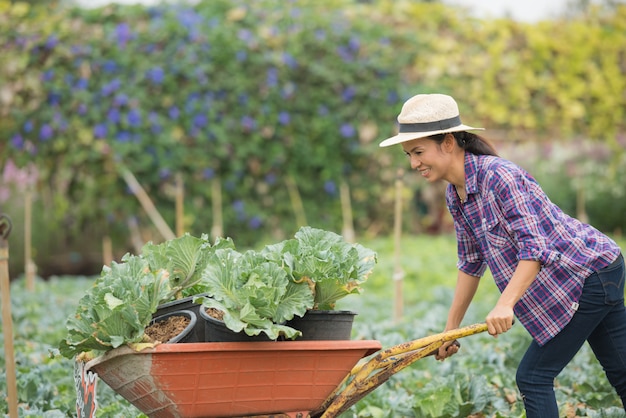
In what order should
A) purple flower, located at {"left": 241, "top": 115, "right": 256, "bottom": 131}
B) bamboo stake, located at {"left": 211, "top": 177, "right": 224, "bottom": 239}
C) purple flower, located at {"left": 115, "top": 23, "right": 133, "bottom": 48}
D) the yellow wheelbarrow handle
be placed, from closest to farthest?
the yellow wheelbarrow handle, purple flower, located at {"left": 115, "top": 23, "right": 133, "bottom": 48}, bamboo stake, located at {"left": 211, "top": 177, "right": 224, "bottom": 239}, purple flower, located at {"left": 241, "top": 115, "right": 256, "bottom": 131}

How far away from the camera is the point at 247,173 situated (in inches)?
353

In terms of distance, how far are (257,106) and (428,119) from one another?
19.6ft

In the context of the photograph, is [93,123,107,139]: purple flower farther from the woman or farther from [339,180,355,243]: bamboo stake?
the woman

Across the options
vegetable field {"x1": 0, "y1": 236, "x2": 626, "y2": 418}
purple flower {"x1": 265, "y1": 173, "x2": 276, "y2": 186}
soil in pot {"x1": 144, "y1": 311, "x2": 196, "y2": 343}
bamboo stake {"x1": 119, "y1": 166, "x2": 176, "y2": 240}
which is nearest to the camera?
soil in pot {"x1": 144, "y1": 311, "x2": 196, "y2": 343}

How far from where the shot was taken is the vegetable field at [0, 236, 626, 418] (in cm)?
348

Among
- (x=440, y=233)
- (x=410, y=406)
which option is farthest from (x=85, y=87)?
(x=410, y=406)

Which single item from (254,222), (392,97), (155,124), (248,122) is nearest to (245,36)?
(248,122)

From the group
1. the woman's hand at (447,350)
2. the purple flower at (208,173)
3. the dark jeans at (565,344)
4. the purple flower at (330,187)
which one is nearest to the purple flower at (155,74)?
the purple flower at (208,173)

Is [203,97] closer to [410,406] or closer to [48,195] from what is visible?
[48,195]

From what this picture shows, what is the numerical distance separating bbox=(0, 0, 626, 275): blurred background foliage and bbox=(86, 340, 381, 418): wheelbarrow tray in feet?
19.1

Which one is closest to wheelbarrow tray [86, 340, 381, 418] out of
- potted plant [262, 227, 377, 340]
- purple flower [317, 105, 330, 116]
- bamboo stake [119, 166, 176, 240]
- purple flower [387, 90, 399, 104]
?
potted plant [262, 227, 377, 340]

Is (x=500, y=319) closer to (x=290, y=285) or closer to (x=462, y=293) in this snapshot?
(x=462, y=293)

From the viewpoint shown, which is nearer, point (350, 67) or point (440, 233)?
point (350, 67)

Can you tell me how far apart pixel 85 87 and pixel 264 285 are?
20.5 ft
